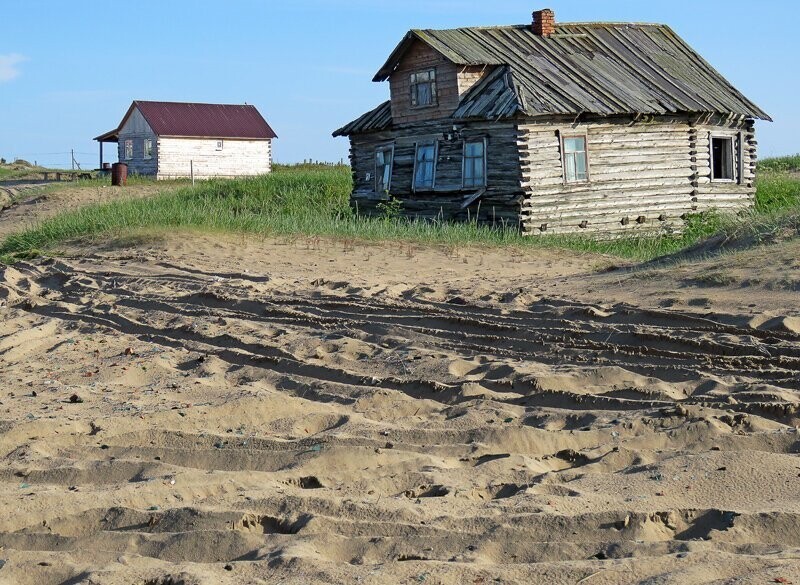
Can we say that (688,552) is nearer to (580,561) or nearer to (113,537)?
(580,561)

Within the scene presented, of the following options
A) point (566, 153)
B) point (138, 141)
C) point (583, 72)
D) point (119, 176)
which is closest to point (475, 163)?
point (566, 153)

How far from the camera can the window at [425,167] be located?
2164cm

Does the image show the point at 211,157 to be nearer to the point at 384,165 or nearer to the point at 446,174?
the point at 384,165

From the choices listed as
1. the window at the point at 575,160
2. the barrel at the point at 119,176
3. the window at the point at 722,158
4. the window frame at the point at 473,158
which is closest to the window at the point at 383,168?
the window frame at the point at 473,158

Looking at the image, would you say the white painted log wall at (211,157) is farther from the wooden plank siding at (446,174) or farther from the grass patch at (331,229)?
the grass patch at (331,229)

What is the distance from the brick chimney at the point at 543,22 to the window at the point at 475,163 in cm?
392

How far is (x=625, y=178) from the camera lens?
2133 centimetres

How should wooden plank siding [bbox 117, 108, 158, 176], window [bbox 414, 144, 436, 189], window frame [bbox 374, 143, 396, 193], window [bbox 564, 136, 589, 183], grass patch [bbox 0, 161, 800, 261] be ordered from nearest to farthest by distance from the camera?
grass patch [bbox 0, 161, 800, 261] → window [bbox 564, 136, 589, 183] → window [bbox 414, 144, 436, 189] → window frame [bbox 374, 143, 396, 193] → wooden plank siding [bbox 117, 108, 158, 176]

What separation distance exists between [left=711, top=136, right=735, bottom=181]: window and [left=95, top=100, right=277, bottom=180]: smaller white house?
22680 millimetres

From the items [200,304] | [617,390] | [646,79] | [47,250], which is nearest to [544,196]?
[646,79]

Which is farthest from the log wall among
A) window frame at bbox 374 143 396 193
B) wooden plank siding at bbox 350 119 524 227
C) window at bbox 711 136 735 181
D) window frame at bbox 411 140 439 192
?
window frame at bbox 374 143 396 193

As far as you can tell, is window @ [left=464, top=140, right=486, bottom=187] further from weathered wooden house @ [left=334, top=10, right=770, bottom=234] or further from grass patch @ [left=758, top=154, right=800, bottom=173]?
grass patch @ [left=758, top=154, right=800, bottom=173]

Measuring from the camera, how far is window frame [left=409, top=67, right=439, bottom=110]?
845 inches

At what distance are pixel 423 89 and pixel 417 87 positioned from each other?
199 millimetres
